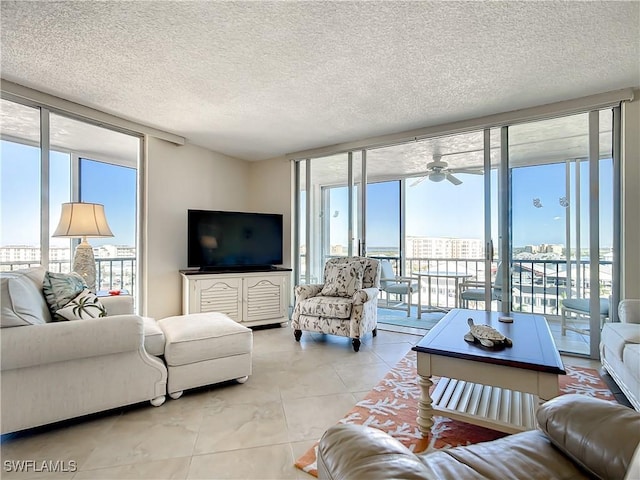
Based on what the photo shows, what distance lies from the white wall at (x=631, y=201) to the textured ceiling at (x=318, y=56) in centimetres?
31

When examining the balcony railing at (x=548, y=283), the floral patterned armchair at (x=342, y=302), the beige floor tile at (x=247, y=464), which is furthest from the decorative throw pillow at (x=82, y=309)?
the balcony railing at (x=548, y=283)

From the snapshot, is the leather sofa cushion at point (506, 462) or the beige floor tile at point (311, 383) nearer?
the leather sofa cushion at point (506, 462)

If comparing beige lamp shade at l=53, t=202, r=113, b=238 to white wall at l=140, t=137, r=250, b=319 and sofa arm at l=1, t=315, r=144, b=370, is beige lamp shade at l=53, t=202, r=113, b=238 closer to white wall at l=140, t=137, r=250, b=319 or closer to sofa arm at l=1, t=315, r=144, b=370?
white wall at l=140, t=137, r=250, b=319

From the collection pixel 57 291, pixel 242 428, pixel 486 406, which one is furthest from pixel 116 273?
pixel 486 406

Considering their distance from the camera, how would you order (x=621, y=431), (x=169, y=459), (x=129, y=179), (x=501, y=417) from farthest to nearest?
1. (x=129, y=179)
2. (x=501, y=417)
3. (x=169, y=459)
4. (x=621, y=431)

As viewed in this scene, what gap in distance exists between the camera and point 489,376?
159cm

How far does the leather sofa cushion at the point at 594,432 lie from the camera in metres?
0.85

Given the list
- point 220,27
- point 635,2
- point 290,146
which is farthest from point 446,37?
point 290,146

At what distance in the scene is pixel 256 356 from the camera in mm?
3014

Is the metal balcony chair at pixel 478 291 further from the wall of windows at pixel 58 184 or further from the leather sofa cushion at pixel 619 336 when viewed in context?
the wall of windows at pixel 58 184

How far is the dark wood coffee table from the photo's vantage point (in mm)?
1518

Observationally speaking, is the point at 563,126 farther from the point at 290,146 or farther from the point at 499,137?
the point at 290,146

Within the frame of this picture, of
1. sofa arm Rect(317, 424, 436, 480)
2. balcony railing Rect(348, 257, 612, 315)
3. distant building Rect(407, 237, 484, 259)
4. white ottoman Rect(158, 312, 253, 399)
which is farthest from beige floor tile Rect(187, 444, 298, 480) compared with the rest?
distant building Rect(407, 237, 484, 259)

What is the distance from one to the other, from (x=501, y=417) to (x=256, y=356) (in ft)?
6.72
